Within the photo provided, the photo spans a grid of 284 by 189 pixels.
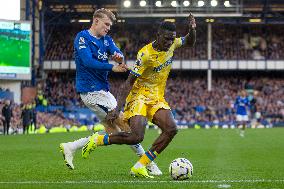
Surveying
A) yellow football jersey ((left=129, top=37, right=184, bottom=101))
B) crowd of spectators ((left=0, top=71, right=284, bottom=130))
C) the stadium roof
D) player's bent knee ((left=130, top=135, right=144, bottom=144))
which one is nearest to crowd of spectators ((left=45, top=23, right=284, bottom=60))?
the stadium roof

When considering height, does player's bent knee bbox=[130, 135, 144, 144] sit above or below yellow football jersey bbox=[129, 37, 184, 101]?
below

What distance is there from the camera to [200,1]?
56844 mm

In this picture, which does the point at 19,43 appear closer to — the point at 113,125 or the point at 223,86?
the point at 223,86

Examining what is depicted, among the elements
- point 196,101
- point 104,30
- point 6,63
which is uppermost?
point 104,30

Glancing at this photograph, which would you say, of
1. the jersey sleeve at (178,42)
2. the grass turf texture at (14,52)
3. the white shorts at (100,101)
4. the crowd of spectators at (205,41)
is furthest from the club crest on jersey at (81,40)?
the crowd of spectators at (205,41)

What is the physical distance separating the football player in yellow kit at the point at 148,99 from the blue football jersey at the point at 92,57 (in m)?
0.55

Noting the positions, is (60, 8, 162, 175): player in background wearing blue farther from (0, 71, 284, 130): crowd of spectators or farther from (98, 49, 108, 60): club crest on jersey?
(0, 71, 284, 130): crowd of spectators

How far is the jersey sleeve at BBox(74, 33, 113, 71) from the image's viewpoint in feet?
33.5

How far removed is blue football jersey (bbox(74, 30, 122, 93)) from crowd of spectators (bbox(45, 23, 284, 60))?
5323 cm

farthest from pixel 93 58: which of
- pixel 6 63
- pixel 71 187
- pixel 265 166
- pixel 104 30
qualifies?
pixel 6 63

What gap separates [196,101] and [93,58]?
50.3 meters

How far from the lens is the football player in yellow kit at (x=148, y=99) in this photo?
10.2 m

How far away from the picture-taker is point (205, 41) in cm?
6619

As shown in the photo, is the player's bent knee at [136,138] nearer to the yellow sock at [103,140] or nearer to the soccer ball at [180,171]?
the yellow sock at [103,140]
